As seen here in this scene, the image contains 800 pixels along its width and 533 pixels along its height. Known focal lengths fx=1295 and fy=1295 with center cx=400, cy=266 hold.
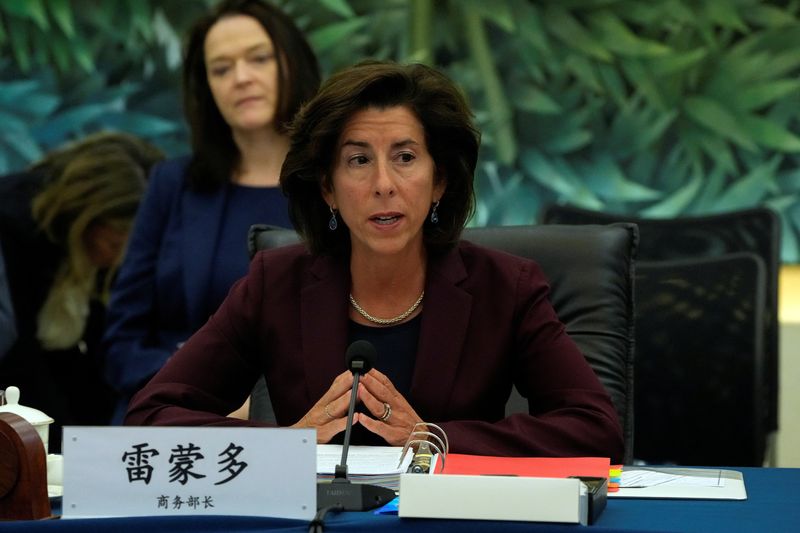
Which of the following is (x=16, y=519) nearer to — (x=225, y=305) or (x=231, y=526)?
(x=231, y=526)

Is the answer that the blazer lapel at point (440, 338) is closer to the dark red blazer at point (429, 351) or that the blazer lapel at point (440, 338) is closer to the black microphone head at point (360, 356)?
the dark red blazer at point (429, 351)

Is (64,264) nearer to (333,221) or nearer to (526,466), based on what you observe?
(333,221)

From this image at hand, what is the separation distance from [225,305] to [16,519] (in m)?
0.81

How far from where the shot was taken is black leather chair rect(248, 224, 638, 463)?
2303mm

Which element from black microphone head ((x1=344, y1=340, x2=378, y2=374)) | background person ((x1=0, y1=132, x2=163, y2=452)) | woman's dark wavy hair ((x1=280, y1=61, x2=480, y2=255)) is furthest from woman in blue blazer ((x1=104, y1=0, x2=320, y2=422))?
black microphone head ((x1=344, y1=340, x2=378, y2=374))

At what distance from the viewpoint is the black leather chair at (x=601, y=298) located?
2303 millimetres

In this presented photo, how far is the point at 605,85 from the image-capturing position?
4.31m

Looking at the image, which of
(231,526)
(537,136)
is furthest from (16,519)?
(537,136)

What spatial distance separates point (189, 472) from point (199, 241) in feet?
5.31

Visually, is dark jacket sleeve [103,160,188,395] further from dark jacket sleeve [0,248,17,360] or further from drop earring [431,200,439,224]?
drop earring [431,200,439,224]

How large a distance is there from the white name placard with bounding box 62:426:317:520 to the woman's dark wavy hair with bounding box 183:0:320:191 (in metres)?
1.66

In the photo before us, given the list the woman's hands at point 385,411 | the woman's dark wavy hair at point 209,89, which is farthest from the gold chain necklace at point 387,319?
the woman's dark wavy hair at point 209,89

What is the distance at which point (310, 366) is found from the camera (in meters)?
2.19

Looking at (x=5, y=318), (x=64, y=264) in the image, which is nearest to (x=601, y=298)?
Result: (x=5, y=318)
